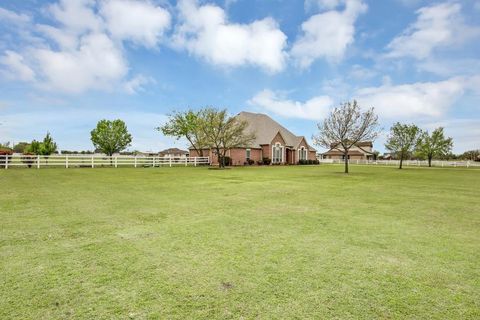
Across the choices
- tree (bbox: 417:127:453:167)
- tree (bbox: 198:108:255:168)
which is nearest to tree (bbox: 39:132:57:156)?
tree (bbox: 198:108:255:168)

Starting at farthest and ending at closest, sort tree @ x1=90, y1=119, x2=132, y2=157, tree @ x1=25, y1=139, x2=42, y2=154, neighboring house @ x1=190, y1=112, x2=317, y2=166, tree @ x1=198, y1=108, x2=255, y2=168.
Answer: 1. tree @ x1=90, y1=119, x2=132, y2=157
2. tree @ x1=25, y1=139, x2=42, y2=154
3. neighboring house @ x1=190, y1=112, x2=317, y2=166
4. tree @ x1=198, y1=108, x2=255, y2=168

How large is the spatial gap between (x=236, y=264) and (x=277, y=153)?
132 ft

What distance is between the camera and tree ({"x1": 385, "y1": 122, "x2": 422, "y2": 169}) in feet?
126

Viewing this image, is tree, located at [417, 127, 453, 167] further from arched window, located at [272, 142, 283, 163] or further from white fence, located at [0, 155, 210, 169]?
white fence, located at [0, 155, 210, 169]

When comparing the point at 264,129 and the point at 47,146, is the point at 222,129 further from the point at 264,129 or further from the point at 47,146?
the point at 47,146

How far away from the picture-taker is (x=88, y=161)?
29.7m

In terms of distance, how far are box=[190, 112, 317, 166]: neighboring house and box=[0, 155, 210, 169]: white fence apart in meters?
4.83

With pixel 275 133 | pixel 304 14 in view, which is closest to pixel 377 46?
pixel 304 14

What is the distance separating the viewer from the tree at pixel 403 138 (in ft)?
126

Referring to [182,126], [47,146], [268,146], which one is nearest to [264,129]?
[268,146]

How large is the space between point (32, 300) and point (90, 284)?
0.55m

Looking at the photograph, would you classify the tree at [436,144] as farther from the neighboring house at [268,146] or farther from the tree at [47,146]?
the tree at [47,146]

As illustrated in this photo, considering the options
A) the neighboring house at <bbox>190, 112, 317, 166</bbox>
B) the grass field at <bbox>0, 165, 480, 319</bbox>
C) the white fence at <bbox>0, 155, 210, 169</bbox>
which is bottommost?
the grass field at <bbox>0, 165, 480, 319</bbox>

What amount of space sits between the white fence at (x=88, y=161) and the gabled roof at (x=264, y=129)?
29.1ft
